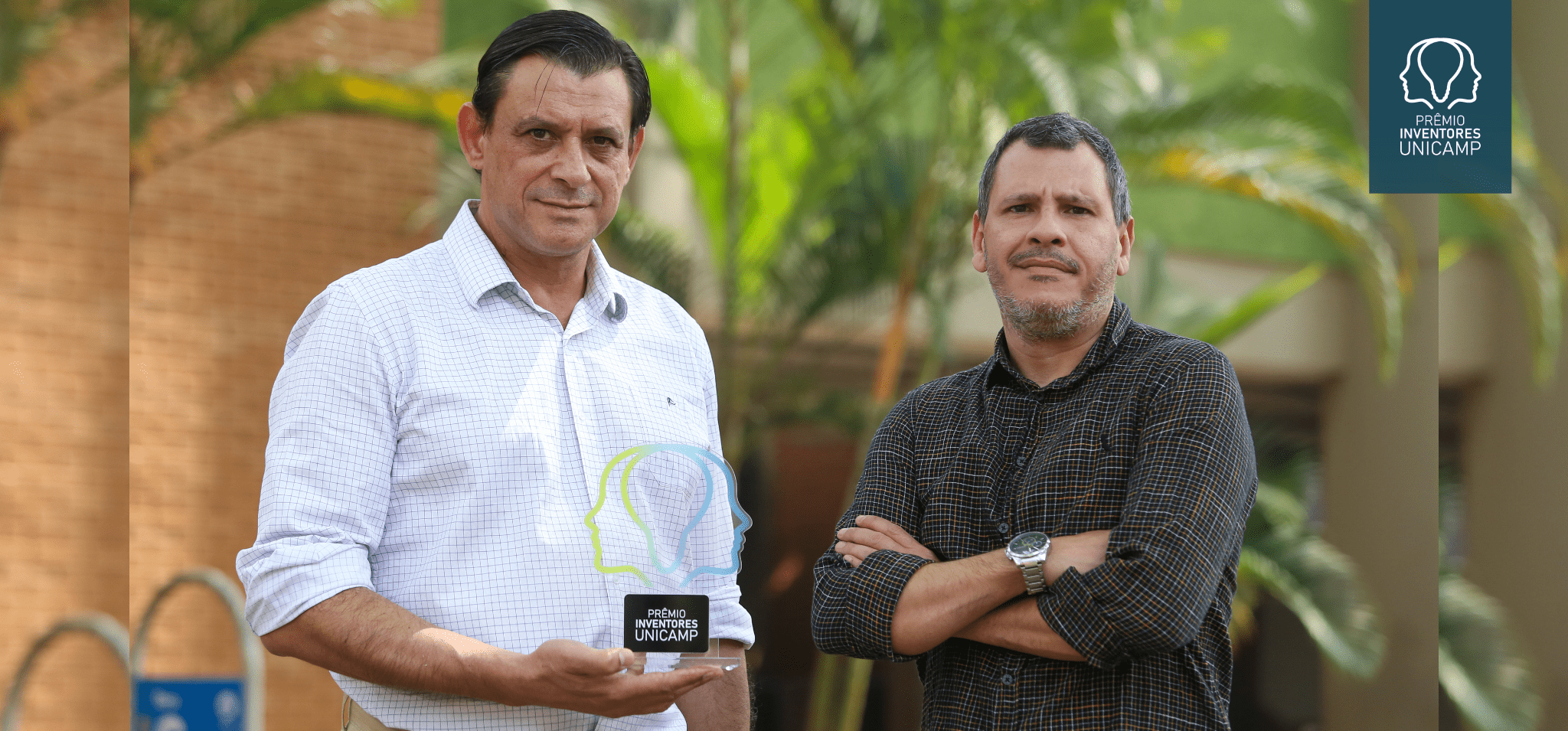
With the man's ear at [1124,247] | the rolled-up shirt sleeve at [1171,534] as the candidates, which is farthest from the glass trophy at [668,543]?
the man's ear at [1124,247]

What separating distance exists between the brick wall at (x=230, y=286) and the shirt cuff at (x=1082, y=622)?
5.26 m

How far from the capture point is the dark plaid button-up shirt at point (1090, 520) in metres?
1.86

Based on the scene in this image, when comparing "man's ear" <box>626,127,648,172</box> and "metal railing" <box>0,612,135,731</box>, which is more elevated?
"man's ear" <box>626,127,648,172</box>

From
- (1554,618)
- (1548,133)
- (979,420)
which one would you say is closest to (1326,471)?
(1554,618)

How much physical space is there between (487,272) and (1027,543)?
93 cm

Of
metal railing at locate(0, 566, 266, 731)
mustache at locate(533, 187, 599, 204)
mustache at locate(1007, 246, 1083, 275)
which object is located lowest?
metal railing at locate(0, 566, 266, 731)

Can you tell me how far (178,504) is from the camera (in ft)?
20.3

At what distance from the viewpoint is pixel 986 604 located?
1935 millimetres

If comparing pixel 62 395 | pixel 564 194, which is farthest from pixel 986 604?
pixel 62 395

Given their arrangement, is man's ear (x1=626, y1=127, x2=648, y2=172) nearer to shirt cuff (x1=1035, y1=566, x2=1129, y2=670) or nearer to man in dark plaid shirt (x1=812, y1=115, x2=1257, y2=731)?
man in dark plaid shirt (x1=812, y1=115, x2=1257, y2=731)

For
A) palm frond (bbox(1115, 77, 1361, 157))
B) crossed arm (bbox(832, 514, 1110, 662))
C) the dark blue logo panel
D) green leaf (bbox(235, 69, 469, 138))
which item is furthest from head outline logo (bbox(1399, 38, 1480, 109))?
green leaf (bbox(235, 69, 469, 138))

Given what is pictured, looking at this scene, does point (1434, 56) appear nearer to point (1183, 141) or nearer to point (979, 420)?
point (1183, 141)

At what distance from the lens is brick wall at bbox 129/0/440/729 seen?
20.2 ft

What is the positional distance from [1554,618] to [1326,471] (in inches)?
72.6
